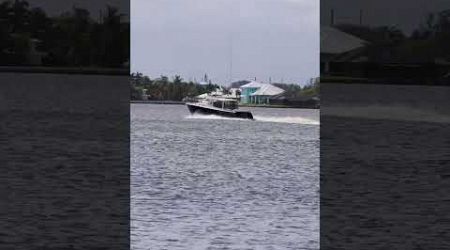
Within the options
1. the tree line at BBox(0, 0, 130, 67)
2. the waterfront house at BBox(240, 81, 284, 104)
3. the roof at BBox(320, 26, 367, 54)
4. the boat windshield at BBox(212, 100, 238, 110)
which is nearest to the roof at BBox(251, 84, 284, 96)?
the waterfront house at BBox(240, 81, 284, 104)

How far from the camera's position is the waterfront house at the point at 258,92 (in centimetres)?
5188

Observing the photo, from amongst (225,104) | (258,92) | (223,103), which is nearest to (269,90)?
(258,92)

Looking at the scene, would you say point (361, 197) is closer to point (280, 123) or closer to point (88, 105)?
point (88, 105)

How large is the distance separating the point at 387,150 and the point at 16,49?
53.4 feet

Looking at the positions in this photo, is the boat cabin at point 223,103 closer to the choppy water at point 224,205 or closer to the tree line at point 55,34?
the tree line at point 55,34

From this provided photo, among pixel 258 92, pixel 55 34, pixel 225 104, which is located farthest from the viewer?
pixel 258 92

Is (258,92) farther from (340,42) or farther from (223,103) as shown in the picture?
(340,42)

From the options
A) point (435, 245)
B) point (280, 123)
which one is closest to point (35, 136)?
point (435, 245)

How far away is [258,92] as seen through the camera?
5550 cm

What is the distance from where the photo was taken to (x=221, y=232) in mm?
6566

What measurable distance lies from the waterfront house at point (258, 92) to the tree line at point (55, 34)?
21.2 m

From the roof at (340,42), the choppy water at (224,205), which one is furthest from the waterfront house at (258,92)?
the choppy water at (224,205)

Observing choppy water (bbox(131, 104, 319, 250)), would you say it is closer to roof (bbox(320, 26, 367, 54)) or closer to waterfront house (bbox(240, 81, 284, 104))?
roof (bbox(320, 26, 367, 54))

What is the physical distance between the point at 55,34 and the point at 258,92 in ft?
94.3
